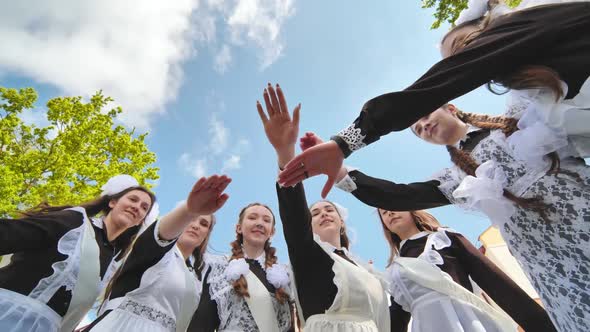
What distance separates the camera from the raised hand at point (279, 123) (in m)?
2.07

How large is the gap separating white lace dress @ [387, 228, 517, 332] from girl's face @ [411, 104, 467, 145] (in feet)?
3.35

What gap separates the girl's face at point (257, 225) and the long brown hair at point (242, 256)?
74 mm

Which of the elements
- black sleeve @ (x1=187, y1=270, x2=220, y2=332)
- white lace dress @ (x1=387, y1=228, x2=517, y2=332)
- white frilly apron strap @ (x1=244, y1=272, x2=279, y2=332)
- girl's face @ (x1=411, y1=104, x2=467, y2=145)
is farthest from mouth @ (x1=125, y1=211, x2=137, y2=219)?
girl's face @ (x1=411, y1=104, x2=467, y2=145)

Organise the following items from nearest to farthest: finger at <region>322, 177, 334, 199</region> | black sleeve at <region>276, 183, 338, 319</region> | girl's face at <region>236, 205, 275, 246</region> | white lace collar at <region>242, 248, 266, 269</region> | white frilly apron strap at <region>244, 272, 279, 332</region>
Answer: finger at <region>322, 177, 334, 199</region> < black sleeve at <region>276, 183, 338, 319</region> < white frilly apron strap at <region>244, 272, 279, 332</region> < white lace collar at <region>242, 248, 266, 269</region> < girl's face at <region>236, 205, 275, 246</region>

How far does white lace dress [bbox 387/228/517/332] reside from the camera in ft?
6.92

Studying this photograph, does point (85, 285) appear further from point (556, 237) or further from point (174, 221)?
point (556, 237)

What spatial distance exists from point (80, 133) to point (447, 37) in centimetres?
956

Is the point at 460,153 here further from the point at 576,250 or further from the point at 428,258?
the point at 428,258

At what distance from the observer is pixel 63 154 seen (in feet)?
25.9

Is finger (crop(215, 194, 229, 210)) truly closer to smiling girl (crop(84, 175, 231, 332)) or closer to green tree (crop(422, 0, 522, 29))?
smiling girl (crop(84, 175, 231, 332))

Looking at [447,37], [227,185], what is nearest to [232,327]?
[227,185]

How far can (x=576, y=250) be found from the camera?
1.16m

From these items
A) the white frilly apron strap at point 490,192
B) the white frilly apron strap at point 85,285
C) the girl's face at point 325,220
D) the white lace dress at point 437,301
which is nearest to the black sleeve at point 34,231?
the white frilly apron strap at point 85,285

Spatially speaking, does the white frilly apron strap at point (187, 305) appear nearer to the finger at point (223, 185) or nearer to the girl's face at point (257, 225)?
the girl's face at point (257, 225)
